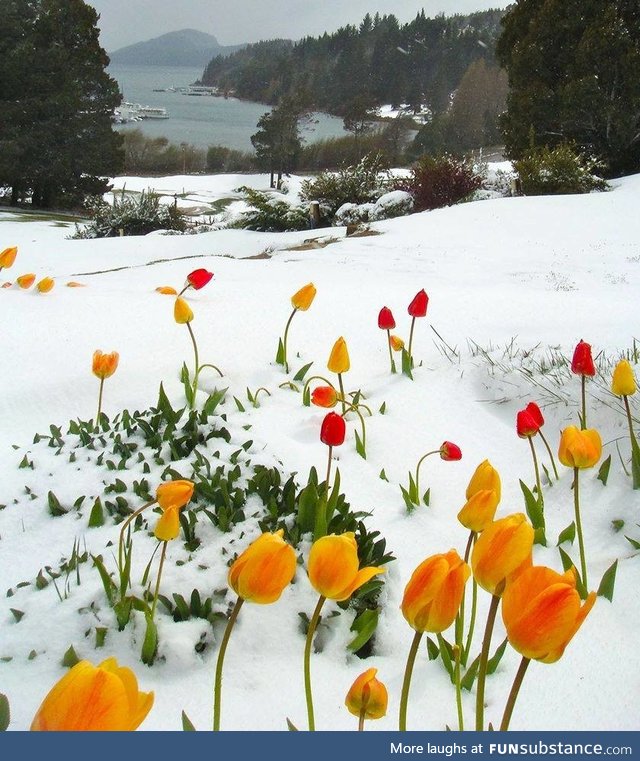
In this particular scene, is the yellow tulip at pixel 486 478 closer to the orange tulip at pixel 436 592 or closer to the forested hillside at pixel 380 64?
the orange tulip at pixel 436 592

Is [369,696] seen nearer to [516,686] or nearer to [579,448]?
[516,686]

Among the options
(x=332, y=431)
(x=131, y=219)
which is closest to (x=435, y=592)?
(x=332, y=431)

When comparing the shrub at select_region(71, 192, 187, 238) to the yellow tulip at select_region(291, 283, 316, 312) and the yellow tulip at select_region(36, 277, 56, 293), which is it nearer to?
the yellow tulip at select_region(36, 277, 56, 293)

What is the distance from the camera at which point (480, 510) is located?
0.87 metres

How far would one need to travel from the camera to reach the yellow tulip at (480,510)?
2.83 feet

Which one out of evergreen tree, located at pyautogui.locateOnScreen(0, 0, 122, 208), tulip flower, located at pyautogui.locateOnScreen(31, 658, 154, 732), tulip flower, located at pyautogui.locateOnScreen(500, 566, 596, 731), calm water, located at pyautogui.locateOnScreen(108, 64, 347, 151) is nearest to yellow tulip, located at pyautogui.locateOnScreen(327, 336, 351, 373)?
tulip flower, located at pyautogui.locateOnScreen(500, 566, 596, 731)

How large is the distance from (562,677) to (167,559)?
0.75 metres

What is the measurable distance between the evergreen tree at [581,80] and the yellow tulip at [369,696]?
12.0 metres

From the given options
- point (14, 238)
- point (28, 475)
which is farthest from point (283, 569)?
point (14, 238)

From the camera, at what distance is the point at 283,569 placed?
662 mm

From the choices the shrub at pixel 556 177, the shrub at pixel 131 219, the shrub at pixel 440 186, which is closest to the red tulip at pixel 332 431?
the shrub at pixel 440 186

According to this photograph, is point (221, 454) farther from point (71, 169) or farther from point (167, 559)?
point (71, 169)

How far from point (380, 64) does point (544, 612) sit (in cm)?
5215

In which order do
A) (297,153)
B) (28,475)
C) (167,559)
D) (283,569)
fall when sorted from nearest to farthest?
(283,569) → (167,559) → (28,475) → (297,153)
